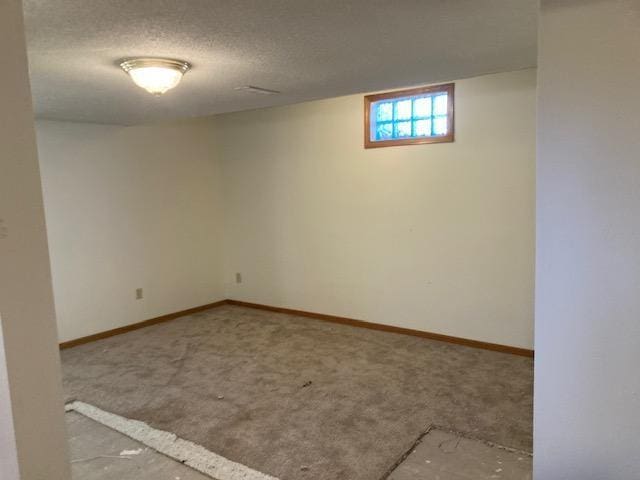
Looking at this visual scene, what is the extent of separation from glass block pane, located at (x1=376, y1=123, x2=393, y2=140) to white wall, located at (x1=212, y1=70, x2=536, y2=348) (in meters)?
0.14

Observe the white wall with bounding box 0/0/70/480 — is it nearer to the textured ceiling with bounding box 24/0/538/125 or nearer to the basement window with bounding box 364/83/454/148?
the textured ceiling with bounding box 24/0/538/125

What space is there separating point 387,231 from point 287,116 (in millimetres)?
1749

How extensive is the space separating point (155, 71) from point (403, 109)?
8.52 feet

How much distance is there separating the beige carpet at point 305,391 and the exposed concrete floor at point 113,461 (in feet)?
0.72

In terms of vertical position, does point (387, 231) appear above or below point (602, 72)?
below

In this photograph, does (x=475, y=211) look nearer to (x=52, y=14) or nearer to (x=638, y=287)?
(x=638, y=287)

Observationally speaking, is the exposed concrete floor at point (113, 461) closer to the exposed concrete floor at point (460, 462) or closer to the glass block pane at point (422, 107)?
the exposed concrete floor at point (460, 462)

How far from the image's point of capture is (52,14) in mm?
1701

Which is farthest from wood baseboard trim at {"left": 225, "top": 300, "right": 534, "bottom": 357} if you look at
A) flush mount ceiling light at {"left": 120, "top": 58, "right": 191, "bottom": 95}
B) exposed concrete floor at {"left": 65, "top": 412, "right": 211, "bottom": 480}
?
flush mount ceiling light at {"left": 120, "top": 58, "right": 191, "bottom": 95}

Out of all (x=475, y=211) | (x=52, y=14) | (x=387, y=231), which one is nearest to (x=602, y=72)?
(x=52, y=14)

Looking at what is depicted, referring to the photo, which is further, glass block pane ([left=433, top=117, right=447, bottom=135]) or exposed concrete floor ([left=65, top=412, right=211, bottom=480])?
glass block pane ([left=433, top=117, right=447, bottom=135])

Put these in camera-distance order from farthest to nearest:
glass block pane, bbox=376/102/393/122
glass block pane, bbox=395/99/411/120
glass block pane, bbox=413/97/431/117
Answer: glass block pane, bbox=376/102/393/122
glass block pane, bbox=395/99/411/120
glass block pane, bbox=413/97/431/117

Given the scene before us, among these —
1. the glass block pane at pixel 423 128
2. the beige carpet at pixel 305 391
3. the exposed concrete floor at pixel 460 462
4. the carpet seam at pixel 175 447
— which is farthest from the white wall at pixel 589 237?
the glass block pane at pixel 423 128

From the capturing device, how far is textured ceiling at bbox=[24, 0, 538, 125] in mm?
1707
